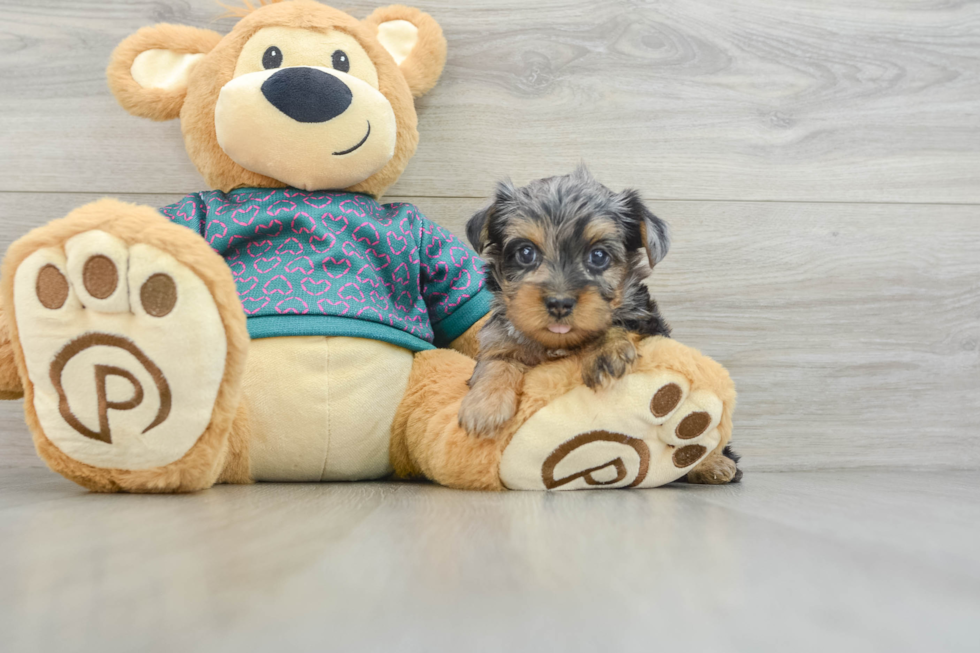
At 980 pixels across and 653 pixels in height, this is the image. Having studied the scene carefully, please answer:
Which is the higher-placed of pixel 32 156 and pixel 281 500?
pixel 32 156

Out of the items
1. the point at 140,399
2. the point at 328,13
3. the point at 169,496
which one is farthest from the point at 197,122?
the point at 169,496

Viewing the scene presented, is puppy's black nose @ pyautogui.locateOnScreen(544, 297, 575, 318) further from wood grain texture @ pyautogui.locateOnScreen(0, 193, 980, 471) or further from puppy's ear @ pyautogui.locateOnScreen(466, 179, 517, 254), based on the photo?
wood grain texture @ pyautogui.locateOnScreen(0, 193, 980, 471)

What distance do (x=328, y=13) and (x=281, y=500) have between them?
107 centimetres

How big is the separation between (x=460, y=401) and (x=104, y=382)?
0.62 metres

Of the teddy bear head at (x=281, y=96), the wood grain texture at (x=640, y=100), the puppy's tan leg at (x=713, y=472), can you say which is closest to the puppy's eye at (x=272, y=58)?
the teddy bear head at (x=281, y=96)

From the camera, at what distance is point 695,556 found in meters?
0.70

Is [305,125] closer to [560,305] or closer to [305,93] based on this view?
[305,93]

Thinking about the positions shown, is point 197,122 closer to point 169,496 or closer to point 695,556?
point 169,496

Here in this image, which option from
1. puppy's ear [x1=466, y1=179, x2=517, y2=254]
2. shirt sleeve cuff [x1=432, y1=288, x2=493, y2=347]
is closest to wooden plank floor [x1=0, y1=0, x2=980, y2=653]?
shirt sleeve cuff [x1=432, y1=288, x2=493, y2=347]

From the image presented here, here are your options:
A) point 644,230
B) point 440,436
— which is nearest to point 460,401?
point 440,436

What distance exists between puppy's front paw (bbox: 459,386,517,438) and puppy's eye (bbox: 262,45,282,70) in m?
0.84

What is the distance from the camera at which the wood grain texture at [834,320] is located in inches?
72.2

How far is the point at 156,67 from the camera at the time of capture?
4.99ft

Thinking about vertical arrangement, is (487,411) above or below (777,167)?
below
